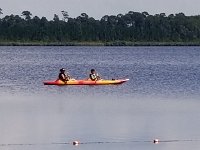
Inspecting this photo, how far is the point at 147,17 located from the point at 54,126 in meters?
144

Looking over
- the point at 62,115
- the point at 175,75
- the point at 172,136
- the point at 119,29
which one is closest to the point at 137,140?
the point at 172,136

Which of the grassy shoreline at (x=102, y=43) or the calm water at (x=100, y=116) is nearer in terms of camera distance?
the calm water at (x=100, y=116)

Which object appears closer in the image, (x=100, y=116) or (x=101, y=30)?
(x=100, y=116)

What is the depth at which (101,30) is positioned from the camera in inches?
6683

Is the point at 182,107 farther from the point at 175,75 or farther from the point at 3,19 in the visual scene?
the point at 3,19

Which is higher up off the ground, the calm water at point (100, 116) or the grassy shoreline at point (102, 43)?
the calm water at point (100, 116)

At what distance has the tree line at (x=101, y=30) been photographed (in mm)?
168500

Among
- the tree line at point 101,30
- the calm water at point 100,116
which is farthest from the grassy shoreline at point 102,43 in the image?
the calm water at point 100,116

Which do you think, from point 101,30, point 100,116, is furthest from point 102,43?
point 100,116

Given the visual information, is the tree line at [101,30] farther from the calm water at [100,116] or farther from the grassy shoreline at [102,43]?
the calm water at [100,116]

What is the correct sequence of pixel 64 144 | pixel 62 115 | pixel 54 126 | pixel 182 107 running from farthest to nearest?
1. pixel 182 107
2. pixel 62 115
3. pixel 54 126
4. pixel 64 144

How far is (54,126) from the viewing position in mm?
30266

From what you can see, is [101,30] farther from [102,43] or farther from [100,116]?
[100,116]

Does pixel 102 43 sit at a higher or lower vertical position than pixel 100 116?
lower
